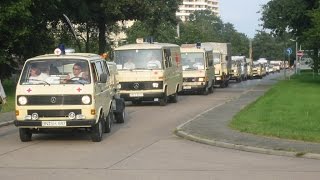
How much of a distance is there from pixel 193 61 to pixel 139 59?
32.3 ft

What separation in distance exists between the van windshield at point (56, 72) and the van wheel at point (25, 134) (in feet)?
3.76

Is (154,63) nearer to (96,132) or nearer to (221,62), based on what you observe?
(96,132)

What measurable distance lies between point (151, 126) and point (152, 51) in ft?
27.1

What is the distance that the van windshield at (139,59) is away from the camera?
26.3 m

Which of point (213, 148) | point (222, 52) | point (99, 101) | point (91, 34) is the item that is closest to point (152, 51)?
point (99, 101)

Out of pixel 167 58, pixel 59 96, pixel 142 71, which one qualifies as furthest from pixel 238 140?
pixel 167 58

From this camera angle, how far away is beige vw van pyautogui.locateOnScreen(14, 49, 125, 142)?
1418 cm

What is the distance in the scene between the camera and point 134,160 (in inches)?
468

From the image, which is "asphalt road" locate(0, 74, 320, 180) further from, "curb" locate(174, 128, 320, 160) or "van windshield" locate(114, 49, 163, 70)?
"van windshield" locate(114, 49, 163, 70)

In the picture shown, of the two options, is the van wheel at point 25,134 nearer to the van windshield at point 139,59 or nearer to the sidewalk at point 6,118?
the sidewalk at point 6,118

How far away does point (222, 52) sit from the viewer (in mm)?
48406

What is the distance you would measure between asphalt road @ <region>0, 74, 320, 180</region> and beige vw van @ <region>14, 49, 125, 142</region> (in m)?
0.49

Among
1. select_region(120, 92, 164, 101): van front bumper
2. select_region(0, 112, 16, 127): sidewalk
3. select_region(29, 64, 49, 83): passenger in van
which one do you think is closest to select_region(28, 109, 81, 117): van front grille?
select_region(29, 64, 49, 83): passenger in van

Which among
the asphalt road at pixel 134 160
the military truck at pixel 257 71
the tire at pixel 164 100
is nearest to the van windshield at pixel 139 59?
the tire at pixel 164 100
